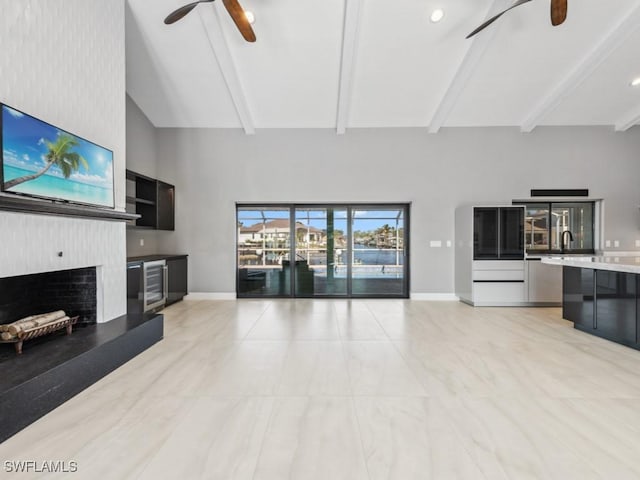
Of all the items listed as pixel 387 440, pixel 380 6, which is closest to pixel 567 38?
pixel 380 6

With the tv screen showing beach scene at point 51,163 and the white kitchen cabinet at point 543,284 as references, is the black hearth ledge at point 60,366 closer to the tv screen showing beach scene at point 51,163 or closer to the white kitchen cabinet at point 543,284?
the tv screen showing beach scene at point 51,163

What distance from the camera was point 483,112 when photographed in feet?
18.4

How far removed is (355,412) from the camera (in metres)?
2.12

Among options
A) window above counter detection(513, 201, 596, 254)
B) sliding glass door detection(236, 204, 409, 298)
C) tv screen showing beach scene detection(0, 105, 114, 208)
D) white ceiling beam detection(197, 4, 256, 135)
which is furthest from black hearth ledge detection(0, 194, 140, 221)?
window above counter detection(513, 201, 596, 254)

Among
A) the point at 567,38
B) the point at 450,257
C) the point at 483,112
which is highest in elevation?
the point at 567,38

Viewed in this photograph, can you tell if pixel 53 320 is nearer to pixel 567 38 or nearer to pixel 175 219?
pixel 175 219

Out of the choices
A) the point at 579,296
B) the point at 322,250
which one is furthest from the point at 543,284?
the point at 322,250

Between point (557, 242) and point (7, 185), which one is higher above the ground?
point (7, 185)

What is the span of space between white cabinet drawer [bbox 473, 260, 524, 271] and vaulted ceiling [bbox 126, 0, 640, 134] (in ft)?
8.19

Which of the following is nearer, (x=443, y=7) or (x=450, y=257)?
(x=443, y=7)

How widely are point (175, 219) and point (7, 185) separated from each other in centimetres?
387

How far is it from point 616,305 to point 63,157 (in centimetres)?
566

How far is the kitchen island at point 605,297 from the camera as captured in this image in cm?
338

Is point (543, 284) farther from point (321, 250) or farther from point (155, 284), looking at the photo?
point (155, 284)
